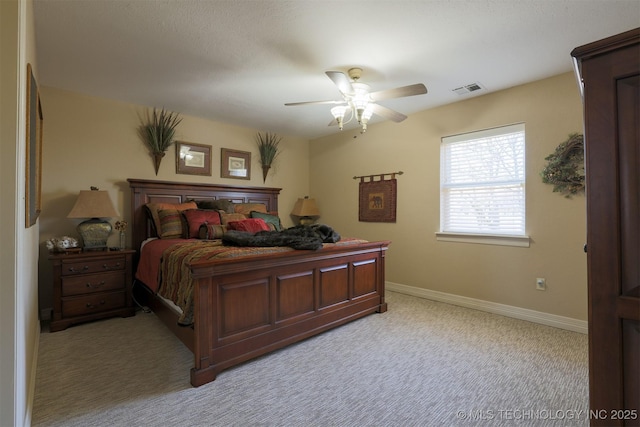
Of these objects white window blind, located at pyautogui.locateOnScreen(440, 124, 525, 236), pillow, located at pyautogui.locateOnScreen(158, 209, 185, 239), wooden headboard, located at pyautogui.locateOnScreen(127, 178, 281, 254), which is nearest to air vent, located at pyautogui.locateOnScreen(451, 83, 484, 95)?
white window blind, located at pyautogui.locateOnScreen(440, 124, 525, 236)

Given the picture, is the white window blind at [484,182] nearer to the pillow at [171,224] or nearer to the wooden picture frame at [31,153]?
the pillow at [171,224]

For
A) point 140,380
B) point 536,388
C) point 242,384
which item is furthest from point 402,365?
point 140,380

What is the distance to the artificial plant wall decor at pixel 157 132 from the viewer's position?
391 cm

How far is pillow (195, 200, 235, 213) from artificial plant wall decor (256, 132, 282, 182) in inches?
41.8

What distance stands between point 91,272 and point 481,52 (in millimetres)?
4295

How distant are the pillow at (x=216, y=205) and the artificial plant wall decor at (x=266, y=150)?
106 centimetres

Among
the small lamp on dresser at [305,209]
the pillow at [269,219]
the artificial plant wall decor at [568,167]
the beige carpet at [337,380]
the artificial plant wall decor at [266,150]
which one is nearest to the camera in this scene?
the beige carpet at [337,380]

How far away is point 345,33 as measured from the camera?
2285mm

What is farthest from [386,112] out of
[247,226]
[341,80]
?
[247,226]

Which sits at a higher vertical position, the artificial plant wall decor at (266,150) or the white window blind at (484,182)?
the artificial plant wall decor at (266,150)

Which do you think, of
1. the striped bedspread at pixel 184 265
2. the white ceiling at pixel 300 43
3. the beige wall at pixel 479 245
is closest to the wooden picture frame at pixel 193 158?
the white ceiling at pixel 300 43

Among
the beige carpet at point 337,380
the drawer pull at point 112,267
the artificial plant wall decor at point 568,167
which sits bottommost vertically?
the beige carpet at point 337,380

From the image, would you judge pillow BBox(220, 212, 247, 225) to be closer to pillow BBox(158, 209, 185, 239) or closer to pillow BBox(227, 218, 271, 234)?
pillow BBox(227, 218, 271, 234)

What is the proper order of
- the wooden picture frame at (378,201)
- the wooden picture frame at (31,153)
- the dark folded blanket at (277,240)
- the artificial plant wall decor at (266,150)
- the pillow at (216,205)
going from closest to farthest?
the wooden picture frame at (31,153), the dark folded blanket at (277,240), the pillow at (216,205), the wooden picture frame at (378,201), the artificial plant wall decor at (266,150)
